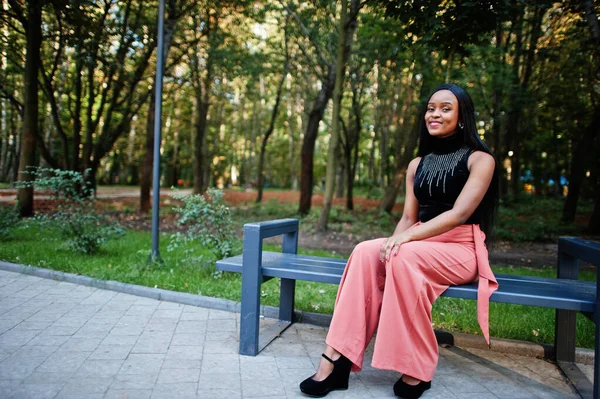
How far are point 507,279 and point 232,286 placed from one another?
2965 millimetres

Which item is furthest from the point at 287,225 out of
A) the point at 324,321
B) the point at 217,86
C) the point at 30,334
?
the point at 217,86

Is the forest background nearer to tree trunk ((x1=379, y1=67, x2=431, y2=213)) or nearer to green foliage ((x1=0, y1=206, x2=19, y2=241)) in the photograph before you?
tree trunk ((x1=379, y1=67, x2=431, y2=213))

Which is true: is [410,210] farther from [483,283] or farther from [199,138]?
[199,138]

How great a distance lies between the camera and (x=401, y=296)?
2740 mm

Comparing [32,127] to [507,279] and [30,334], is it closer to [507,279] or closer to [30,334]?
[30,334]

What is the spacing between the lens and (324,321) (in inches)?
168

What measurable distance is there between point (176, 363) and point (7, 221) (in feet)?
19.7

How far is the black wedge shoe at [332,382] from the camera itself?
274cm

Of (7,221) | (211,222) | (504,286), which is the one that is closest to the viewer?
(504,286)

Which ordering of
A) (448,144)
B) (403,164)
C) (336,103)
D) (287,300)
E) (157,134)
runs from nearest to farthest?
(448,144) → (287,300) → (157,134) → (336,103) → (403,164)

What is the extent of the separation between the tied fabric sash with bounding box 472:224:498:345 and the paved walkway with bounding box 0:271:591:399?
1.64 ft

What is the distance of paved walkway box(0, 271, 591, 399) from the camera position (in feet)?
9.18

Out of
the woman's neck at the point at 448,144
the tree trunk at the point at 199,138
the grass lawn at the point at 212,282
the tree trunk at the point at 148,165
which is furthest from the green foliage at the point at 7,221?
the tree trunk at the point at 199,138

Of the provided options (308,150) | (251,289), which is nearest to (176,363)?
(251,289)
